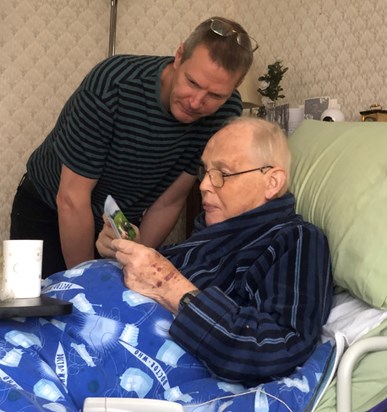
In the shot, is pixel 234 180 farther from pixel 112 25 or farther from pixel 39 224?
pixel 112 25

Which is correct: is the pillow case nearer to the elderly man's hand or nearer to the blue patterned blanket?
the blue patterned blanket

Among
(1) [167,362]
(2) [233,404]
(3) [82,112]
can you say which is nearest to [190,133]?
(3) [82,112]

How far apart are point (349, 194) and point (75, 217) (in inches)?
31.2

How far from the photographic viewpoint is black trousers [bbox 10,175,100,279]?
1.88m

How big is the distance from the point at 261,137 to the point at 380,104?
3.62 feet

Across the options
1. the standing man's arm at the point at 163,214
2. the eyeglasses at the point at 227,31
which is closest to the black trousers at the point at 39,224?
the standing man's arm at the point at 163,214

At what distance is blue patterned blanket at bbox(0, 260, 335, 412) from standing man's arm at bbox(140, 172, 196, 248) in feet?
2.23

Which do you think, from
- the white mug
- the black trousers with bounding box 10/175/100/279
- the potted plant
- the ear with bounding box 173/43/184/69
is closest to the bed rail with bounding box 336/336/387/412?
the white mug

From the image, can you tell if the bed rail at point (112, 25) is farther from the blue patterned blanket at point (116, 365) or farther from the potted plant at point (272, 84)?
the blue patterned blanket at point (116, 365)

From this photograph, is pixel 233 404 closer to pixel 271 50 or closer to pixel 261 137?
pixel 261 137

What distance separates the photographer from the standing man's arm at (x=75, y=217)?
5.40 ft

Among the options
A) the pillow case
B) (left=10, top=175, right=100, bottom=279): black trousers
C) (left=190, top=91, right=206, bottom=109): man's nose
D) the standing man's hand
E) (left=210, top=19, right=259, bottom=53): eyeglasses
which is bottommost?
(left=10, top=175, right=100, bottom=279): black trousers

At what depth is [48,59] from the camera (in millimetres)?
2957

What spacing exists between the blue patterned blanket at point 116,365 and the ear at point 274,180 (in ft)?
1.24
